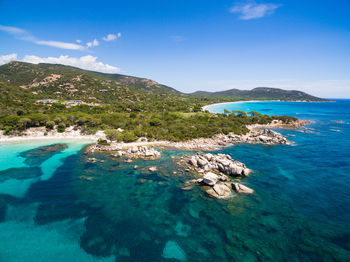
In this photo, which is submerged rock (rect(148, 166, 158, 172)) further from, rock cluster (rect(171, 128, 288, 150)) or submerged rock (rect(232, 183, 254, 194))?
submerged rock (rect(232, 183, 254, 194))

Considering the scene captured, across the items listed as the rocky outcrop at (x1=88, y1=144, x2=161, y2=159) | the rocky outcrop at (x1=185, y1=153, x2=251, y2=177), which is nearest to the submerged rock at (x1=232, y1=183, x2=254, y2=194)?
the rocky outcrop at (x1=185, y1=153, x2=251, y2=177)

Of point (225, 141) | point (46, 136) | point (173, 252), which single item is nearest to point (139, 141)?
point (225, 141)

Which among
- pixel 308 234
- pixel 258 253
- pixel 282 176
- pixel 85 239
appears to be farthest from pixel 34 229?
pixel 282 176

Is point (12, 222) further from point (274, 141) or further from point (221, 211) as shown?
point (274, 141)

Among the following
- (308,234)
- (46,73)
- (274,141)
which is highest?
(46,73)

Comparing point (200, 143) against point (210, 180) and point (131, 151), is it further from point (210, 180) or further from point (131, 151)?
point (210, 180)
